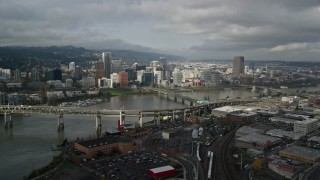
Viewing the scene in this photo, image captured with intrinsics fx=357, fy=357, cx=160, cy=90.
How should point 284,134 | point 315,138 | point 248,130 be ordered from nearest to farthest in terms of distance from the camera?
1. point 315,138
2. point 284,134
3. point 248,130

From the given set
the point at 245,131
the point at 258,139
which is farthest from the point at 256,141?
the point at 245,131

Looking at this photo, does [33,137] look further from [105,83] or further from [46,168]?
[105,83]

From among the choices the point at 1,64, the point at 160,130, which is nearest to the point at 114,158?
the point at 160,130

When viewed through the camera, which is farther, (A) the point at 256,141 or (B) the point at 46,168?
(A) the point at 256,141

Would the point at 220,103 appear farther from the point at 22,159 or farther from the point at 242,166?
the point at 22,159

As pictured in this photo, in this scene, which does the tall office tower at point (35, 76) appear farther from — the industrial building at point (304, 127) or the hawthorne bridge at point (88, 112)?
the industrial building at point (304, 127)

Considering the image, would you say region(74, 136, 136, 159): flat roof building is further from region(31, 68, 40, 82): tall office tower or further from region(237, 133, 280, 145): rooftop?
region(31, 68, 40, 82): tall office tower

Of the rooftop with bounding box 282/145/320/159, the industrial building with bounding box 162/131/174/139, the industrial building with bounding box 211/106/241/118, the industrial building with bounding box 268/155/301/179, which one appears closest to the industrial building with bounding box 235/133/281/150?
the rooftop with bounding box 282/145/320/159
